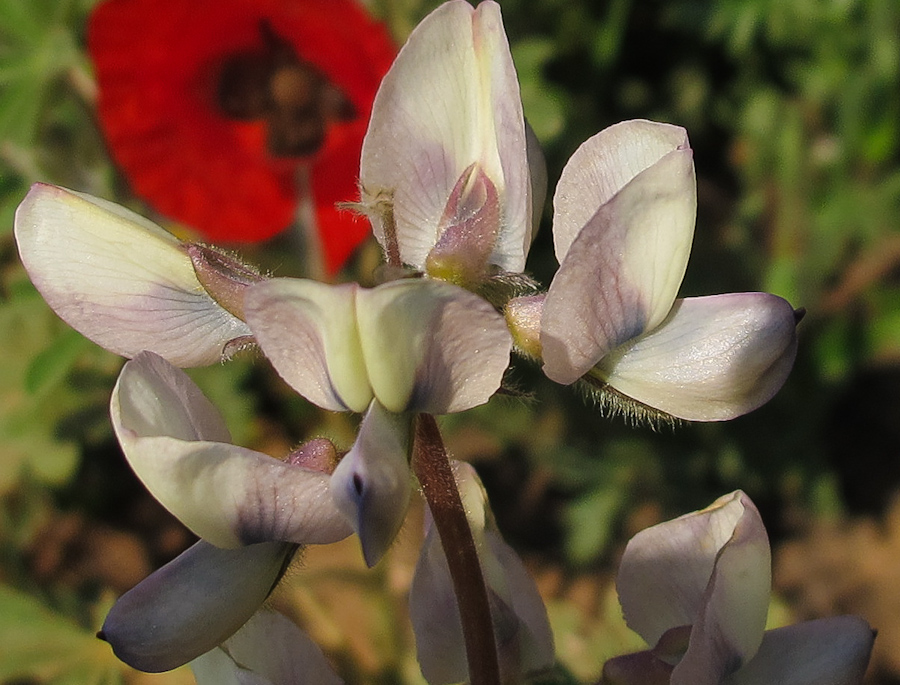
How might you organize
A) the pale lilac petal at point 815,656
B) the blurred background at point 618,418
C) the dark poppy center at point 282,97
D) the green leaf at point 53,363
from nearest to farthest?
the pale lilac petal at point 815,656 < the green leaf at point 53,363 < the dark poppy center at point 282,97 < the blurred background at point 618,418

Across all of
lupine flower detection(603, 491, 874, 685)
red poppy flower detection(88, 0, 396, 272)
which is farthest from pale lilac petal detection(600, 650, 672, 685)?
red poppy flower detection(88, 0, 396, 272)

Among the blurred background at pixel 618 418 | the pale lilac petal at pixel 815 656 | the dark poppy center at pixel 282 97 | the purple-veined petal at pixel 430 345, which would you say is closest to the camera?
the purple-veined petal at pixel 430 345

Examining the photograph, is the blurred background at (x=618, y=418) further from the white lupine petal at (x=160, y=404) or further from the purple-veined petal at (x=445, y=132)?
the white lupine petal at (x=160, y=404)

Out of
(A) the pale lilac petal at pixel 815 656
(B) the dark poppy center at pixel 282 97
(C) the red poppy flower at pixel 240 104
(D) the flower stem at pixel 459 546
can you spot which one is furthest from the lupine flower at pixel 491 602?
(B) the dark poppy center at pixel 282 97

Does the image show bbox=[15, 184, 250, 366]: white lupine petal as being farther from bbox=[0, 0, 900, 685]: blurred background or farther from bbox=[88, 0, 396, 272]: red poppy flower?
bbox=[0, 0, 900, 685]: blurred background

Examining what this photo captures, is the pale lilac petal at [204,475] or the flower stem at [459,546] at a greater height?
the pale lilac petal at [204,475]

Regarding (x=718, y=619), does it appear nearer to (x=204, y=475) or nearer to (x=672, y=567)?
(x=672, y=567)

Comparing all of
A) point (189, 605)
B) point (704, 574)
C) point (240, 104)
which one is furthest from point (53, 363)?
point (704, 574)
